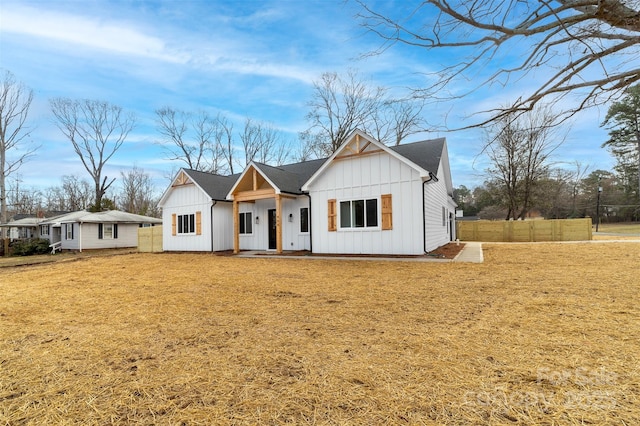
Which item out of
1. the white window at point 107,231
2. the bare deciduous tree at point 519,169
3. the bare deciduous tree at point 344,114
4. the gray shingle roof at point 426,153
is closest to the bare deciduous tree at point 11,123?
the white window at point 107,231

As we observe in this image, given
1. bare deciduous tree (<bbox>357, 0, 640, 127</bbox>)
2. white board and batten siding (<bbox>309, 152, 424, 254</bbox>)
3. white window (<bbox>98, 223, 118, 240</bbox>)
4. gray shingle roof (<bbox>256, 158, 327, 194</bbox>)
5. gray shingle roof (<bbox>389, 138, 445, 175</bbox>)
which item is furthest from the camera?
white window (<bbox>98, 223, 118, 240</bbox>)

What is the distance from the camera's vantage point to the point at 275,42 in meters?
10.7

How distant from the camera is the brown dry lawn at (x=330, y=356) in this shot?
204cm

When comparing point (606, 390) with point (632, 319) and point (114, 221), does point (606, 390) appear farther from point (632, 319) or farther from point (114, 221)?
point (114, 221)

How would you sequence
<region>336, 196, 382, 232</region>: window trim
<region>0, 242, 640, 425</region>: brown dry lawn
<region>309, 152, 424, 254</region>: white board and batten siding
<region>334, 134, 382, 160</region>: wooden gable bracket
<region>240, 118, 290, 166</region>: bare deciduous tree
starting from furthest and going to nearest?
1. <region>240, 118, 290, 166</region>: bare deciduous tree
2. <region>334, 134, 382, 160</region>: wooden gable bracket
3. <region>336, 196, 382, 232</region>: window trim
4. <region>309, 152, 424, 254</region>: white board and batten siding
5. <region>0, 242, 640, 425</region>: brown dry lawn

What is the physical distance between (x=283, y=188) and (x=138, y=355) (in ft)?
33.1

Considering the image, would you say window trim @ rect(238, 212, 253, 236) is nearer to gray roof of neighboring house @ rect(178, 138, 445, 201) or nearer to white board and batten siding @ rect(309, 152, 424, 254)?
gray roof of neighboring house @ rect(178, 138, 445, 201)

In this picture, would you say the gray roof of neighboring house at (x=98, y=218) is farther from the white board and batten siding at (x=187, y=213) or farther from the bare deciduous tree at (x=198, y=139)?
the bare deciduous tree at (x=198, y=139)

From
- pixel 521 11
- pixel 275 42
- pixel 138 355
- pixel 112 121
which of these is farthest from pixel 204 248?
pixel 112 121

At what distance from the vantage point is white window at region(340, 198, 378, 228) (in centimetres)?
1110

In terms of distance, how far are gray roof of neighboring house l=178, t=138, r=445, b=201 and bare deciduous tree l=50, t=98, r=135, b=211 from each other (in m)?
18.0

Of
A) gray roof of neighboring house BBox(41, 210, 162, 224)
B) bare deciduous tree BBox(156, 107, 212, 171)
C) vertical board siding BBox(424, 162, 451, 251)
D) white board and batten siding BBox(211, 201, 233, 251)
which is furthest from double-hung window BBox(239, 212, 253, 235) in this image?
bare deciduous tree BBox(156, 107, 212, 171)

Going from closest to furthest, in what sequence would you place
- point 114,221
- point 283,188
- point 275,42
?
1. point 275,42
2. point 283,188
3. point 114,221

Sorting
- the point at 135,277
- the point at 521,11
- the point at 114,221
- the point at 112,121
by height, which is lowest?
the point at 135,277
